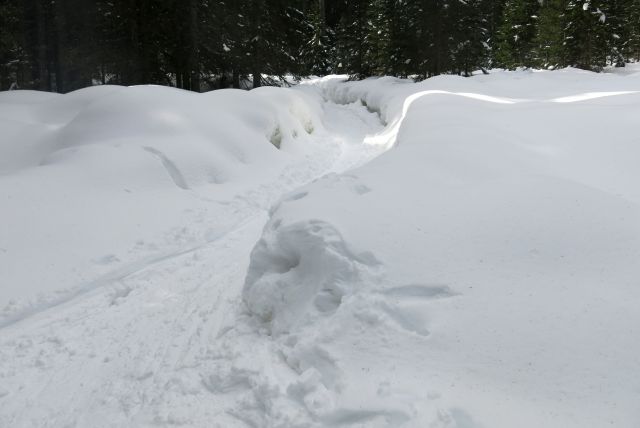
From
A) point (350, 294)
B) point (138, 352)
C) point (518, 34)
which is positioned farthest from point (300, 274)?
point (518, 34)

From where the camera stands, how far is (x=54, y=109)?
41.1 ft

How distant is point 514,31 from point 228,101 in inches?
1324

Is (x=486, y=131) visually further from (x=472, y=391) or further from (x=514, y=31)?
(x=514, y=31)

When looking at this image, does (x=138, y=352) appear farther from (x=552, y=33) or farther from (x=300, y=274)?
(x=552, y=33)

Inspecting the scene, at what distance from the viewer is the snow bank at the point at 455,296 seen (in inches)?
105

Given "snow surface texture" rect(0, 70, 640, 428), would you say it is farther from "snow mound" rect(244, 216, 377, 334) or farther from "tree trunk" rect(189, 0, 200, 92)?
"tree trunk" rect(189, 0, 200, 92)

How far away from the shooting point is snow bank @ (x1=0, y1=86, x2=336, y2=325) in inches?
208

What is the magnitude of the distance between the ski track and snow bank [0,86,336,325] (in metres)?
0.43

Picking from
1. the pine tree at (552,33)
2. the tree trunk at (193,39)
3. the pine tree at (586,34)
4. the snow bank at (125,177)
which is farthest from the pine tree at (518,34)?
the snow bank at (125,177)

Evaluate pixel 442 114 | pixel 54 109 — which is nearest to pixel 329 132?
pixel 442 114

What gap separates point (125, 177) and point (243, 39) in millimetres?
16641

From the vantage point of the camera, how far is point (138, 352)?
3.73 m

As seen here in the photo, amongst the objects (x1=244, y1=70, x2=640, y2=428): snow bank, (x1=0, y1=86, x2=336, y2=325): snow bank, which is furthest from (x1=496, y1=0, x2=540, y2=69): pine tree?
(x1=244, y1=70, x2=640, y2=428): snow bank

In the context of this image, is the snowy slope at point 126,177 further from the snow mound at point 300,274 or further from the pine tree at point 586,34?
the pine tree at point 586,34
